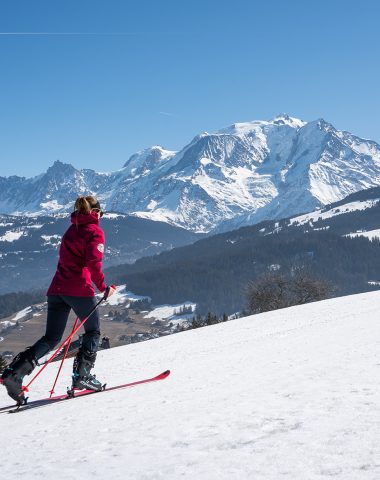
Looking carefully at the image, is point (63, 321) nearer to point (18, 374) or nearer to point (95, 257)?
point (18, 374)

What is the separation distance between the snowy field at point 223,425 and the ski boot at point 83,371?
0.37 meters

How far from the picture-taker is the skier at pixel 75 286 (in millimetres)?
7543

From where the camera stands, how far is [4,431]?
5906 mm

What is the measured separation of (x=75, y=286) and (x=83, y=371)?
1.25 m

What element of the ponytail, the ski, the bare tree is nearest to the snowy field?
the ski

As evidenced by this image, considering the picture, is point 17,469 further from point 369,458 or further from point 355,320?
point 355,320

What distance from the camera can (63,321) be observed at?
25.8 ft

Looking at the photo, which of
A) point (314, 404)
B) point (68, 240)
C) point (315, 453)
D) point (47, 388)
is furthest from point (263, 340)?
point (315, 453)

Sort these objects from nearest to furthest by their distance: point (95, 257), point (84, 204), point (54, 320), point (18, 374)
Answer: point (18, 374), point (95, 257), point (84, 204), point (54, 320)

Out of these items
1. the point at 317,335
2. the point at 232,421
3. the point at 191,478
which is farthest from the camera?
the point at 317,335

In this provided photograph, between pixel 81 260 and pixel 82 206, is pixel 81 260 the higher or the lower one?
the lower one

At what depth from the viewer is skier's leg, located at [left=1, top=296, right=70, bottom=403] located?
743 centimetres

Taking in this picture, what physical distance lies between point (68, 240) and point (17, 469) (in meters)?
3.83

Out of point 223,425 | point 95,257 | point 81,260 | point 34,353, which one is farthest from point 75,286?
point 223,425
